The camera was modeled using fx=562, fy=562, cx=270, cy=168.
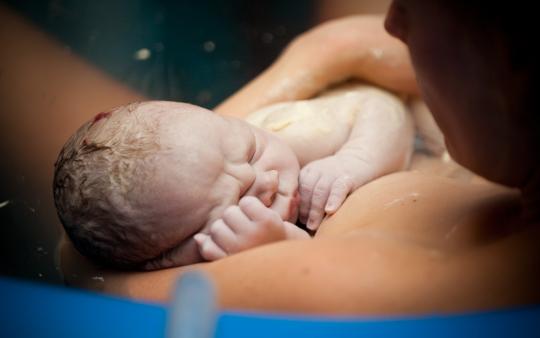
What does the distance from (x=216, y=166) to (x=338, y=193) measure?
19 centimetres

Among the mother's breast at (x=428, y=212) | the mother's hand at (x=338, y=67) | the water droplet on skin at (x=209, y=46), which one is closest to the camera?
the mother's breast at (x=428, y=212)

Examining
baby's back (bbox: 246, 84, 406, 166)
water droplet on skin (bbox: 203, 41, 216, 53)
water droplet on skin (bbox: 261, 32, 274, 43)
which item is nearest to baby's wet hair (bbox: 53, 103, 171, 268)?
baby's back (bbox: 246, 84, 406, 166)

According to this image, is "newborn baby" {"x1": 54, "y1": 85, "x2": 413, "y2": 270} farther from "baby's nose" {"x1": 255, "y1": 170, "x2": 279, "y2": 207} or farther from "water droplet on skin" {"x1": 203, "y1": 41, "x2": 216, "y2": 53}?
"water droplet on skin" {"x1": 203, "y1": 41, "x2": 216, "y2": 53}

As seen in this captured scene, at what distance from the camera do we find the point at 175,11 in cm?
126

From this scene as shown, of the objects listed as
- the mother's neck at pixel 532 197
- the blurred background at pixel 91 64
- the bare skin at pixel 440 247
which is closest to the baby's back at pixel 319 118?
the blurred background at pixel 91 64

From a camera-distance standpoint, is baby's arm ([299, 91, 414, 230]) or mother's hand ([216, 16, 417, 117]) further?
mother's hand ([216, 16, 417, 117])

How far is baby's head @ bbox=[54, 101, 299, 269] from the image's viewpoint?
27.4 inches

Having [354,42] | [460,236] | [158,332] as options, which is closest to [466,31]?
[460,236]

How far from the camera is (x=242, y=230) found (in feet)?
2.27

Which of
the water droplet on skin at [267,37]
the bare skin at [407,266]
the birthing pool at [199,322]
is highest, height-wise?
the birthing pool at [199,322]

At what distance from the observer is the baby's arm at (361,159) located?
2.70 feet

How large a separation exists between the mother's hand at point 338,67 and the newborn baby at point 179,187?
11.0 inches

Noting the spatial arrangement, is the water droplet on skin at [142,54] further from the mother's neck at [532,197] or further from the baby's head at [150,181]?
the mother's neck at [532,197]

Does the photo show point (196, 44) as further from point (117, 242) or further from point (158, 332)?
point (158, 332)
